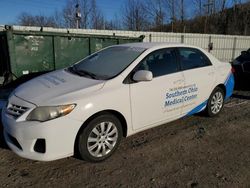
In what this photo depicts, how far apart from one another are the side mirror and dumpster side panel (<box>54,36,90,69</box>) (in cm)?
435

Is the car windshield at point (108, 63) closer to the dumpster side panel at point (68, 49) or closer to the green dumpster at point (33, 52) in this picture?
the green dumpster at point (33, 52)

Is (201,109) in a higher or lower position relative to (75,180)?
higher

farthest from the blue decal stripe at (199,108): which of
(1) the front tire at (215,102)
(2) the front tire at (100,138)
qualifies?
(2) the front tire at (100,138)

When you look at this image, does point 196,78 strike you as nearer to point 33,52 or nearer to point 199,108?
point 199,108

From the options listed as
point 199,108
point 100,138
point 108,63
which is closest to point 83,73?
point 108,63

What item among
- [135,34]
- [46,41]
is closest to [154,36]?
[135,34]

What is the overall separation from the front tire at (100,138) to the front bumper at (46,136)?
0.14 meters

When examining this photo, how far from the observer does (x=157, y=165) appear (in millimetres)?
3369

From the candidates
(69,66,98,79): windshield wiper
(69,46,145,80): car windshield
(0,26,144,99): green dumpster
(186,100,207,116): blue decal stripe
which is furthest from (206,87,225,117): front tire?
(0,26,144,99): green dumpster

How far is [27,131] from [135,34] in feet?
31.7

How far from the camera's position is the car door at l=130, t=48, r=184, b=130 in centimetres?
367

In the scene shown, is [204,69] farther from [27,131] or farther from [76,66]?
[27,131]

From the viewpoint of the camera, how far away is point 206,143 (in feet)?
13.3

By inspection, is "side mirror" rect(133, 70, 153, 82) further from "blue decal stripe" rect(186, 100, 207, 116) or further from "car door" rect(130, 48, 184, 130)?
"blue decal stripe" rect(186, 100, 207, 116)
